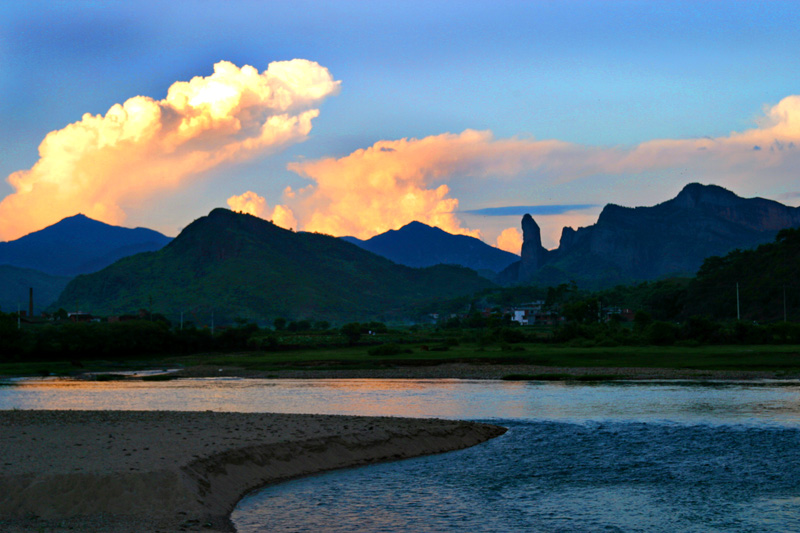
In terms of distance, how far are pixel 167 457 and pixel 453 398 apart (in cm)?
2800

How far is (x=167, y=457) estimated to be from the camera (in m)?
19.9

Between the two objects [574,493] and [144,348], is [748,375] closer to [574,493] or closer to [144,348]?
[574,493]

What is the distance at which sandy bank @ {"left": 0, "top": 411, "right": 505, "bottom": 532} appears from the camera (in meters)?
15.9

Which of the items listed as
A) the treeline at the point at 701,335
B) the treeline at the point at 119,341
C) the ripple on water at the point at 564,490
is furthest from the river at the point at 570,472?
the treeline at the point at 119,341

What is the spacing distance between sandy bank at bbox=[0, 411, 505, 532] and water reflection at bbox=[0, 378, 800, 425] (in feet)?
28.8

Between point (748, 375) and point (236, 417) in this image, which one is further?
point (748, 375)

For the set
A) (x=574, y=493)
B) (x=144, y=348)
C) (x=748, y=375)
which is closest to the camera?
(x=574, y=493)

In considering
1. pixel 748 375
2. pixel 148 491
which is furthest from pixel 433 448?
pixel 748 375

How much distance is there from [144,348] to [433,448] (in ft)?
280

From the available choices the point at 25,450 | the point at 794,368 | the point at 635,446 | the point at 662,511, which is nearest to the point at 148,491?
the point at 25,450

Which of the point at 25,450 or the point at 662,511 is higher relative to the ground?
the point at 25,450

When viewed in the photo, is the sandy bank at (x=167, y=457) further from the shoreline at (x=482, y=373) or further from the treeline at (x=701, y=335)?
the treeline at (x=701, y=335)

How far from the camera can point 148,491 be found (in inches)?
668

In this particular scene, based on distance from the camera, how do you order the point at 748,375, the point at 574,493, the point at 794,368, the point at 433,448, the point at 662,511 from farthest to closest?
the point at 794,368 < the point at 748,375 < the point at 433,448 < the point at 574,493 < the point at 662,511
